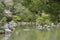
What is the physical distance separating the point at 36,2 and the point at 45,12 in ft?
3.23

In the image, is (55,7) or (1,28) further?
(55,7)

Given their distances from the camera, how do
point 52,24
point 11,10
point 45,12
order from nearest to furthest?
point 52,24
point 45,12
point 11,10

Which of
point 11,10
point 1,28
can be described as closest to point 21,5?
point 11,10

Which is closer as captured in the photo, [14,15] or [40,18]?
[40,18]

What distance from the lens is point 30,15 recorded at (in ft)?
52.5

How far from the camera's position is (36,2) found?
16234 millimetres

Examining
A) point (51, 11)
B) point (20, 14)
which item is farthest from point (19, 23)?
point (51, 11)

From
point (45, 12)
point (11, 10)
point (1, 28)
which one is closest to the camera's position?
point (1, 28)

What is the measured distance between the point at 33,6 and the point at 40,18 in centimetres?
209

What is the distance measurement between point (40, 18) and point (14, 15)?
2296mm

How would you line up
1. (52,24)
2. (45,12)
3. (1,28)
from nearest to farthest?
(1,28) < (52,24) < (45,12)

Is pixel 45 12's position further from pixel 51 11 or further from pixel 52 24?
pixel 52 24

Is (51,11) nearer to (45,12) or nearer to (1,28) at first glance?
(45,12)

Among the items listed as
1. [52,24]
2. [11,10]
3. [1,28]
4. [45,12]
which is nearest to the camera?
[1,28]
